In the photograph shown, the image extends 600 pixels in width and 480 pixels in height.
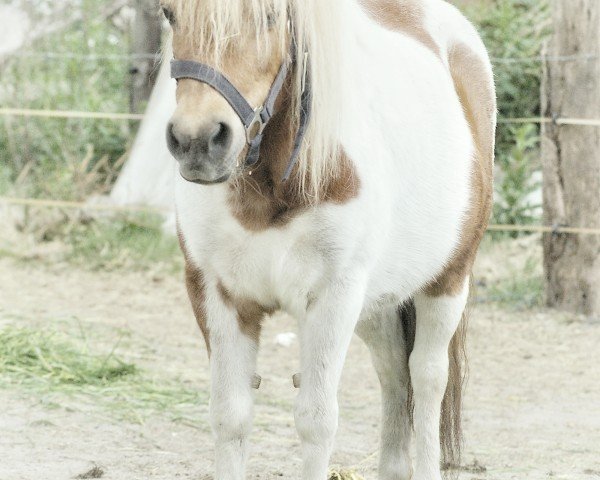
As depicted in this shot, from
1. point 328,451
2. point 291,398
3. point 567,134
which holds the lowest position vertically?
point 291,398

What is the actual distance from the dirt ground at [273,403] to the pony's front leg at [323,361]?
82 centimetres

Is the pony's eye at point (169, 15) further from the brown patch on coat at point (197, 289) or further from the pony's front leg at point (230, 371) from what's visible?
the pony's front leg at point (230, 371)

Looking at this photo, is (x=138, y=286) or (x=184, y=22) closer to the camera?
(x=184, y=22)

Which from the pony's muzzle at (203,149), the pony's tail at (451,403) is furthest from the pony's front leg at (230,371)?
the pony's tail at (451,403)

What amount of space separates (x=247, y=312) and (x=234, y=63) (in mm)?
717

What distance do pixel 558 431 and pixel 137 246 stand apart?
371cm

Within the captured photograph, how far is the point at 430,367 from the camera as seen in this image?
325 centimetres

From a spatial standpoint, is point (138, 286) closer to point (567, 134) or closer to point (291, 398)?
point (291, 398)

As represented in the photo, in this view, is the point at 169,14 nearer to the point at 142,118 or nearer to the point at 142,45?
the point at 142,118

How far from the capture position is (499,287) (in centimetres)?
645

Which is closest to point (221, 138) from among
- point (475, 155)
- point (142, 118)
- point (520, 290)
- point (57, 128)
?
point (475, 155)

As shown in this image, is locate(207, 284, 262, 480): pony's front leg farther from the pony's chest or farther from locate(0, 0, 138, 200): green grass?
locate(0, 0, 138, 200): green grass

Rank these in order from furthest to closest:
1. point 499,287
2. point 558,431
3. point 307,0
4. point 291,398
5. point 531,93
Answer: point 531,93
point 499,287
point 291,398
point 558,431
point 307,0

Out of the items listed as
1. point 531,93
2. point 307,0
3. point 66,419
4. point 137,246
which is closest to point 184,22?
point 307,0
